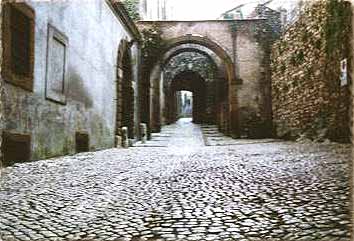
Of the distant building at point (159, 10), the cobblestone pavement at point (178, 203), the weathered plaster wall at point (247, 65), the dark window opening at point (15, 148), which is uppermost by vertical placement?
the distant building at point (159, 10)

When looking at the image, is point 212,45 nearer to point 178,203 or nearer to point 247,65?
point 247,65

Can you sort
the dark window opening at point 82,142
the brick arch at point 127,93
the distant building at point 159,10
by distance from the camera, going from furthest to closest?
the distant building at point 159,10 → the brick arch at point 127,93 → the dark window opening at point 82,142

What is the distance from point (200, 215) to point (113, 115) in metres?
7.84

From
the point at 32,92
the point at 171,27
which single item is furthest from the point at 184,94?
the point at 32,92

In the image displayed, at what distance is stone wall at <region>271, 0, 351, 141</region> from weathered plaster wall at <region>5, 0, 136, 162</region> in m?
4.79

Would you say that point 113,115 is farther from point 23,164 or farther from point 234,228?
point 234,228

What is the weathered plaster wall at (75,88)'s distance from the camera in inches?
221

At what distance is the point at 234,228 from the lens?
2580mm

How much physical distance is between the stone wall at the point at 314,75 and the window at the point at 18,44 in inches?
208

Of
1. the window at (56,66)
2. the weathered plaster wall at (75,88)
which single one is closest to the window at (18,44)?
the weathered plaster wall at (75,88)

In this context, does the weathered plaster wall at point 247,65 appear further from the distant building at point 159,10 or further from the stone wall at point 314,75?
the distant building at point 159,10

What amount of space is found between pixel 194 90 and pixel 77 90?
19.0 m

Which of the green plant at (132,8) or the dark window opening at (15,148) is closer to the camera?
the dark window opening at (15,148)

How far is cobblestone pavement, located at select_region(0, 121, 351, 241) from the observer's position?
2512mm
